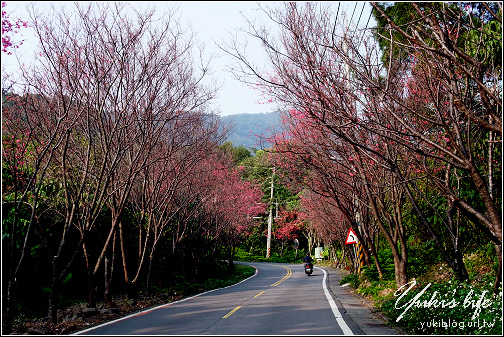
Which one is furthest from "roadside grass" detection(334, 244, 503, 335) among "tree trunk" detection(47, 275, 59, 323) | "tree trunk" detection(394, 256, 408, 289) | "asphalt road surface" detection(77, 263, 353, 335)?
"tree trunk" detection(47, 275, 59, 323)

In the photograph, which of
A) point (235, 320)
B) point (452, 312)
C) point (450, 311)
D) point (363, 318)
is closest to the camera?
point (452, 312)

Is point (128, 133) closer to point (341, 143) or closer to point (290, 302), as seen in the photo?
point (341, 143)

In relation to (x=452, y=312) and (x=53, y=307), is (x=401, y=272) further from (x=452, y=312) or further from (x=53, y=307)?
(x=53, y=307)

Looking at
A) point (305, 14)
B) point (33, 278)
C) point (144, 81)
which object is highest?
point (305, 14)

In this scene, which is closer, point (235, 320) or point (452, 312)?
point (452, 312)

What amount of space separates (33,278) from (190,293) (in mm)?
6290

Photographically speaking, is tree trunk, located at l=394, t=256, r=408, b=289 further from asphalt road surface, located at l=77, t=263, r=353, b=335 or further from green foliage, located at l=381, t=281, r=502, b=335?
green foliage, located at l=381, t=281, r=502, b=335

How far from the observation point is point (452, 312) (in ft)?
25.2

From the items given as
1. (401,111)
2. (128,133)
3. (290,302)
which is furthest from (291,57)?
(290,302)

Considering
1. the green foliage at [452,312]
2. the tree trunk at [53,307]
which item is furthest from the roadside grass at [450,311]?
the tree trunk at [53,307]

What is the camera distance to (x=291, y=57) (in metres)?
10.7

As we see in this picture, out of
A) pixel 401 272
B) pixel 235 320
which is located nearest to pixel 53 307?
pixel 235 320

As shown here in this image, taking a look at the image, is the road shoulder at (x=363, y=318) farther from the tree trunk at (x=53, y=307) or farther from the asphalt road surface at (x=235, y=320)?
the tree trunk at (x=53, y=307)

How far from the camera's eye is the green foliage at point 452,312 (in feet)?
22.6
